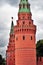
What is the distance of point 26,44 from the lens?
6794cm

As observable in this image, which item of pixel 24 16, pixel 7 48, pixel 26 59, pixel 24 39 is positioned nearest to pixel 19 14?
pixel 24 16

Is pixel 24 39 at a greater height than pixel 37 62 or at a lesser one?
greater

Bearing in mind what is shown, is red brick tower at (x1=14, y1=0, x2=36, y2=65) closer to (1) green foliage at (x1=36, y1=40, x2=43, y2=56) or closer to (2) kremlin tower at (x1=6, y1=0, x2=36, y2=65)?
(2) kremlin tower at (x1=6, y1=0, x2=36, y2=65)

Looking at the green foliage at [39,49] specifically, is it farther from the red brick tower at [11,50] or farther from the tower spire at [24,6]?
the tower spire at [24,6]

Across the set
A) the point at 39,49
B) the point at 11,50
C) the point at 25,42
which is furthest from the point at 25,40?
the point at 39,49

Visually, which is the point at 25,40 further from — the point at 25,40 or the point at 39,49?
the point at 39,49

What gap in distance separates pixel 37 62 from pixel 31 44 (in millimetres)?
7130

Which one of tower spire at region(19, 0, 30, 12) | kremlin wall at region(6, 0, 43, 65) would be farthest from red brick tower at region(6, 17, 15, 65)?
tower spire at region(19, 0, 30, 12)

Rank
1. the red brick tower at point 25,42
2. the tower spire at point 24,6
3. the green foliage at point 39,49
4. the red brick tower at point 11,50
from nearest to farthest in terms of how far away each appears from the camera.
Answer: the red brick tower at point 25,42 < the tower spire at point 24,6 < the red brick tower at point 11,50 < the green foliage at point 39,49

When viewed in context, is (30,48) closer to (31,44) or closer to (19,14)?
(31,44)

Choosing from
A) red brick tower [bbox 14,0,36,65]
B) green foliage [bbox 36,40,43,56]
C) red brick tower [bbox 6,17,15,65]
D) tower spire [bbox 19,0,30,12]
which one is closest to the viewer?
red brick tower [bbox 14,0,36,65]

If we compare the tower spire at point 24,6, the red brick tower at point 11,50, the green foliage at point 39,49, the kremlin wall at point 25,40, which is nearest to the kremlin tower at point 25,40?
the kremlin wall at point 25,40

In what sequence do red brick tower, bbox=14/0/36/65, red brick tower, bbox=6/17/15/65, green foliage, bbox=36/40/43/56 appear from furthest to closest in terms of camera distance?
green foliage, bbox=36/40/43/56 → red brick tower, bbox=6/17/15/65 → red brick tower, bbox=14/0/36/65

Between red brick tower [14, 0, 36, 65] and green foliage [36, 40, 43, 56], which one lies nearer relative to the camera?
red brick tower [14, 0, 36, 65]
